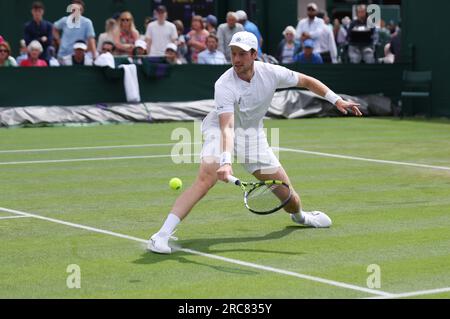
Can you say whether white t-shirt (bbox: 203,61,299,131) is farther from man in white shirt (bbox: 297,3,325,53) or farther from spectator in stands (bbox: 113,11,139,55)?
man in white shirt (bbox: 297,3,325,53)

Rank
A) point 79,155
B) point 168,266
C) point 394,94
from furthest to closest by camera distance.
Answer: point 394,94, point 79,155, point 168,266

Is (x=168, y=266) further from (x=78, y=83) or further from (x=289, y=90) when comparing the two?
(x=289, y=90)

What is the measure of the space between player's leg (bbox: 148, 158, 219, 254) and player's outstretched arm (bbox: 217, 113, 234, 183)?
349 mm

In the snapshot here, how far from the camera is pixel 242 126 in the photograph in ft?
29.3

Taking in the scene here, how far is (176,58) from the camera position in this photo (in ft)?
71.7

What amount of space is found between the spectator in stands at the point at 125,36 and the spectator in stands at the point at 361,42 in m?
5.74

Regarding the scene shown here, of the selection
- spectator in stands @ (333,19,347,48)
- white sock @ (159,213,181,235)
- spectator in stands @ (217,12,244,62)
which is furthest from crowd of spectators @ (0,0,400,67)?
white sock @ (159,213,181,235)

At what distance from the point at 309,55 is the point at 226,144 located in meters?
15.2

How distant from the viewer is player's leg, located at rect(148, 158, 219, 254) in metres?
8.23

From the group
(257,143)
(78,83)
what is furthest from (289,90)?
(257,143)

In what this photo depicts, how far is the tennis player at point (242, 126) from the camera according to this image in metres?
8.30

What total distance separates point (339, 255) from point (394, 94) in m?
16.1

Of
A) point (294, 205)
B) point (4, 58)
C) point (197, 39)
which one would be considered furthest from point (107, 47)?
A: point (294, 205)

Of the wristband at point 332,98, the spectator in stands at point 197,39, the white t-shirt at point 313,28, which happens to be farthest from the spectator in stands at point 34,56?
the wristband at point 332,98
